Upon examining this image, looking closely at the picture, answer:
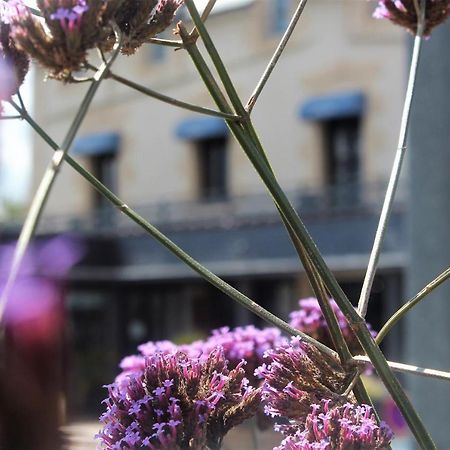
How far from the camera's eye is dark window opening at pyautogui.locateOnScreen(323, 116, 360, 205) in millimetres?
16000

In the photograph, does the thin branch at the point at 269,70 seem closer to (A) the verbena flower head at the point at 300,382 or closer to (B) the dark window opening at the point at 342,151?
(A) the verbena flower head at the point at 300,382

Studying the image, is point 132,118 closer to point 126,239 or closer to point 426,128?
point 126,239

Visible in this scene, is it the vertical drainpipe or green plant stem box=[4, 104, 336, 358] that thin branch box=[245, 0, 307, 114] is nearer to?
green plant stem box=[4, 104, 336, 358]

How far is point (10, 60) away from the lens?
0.89m

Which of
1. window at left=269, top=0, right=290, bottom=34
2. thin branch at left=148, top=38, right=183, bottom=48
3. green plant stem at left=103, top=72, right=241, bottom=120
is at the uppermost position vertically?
window at left=269, top=0, right=290, bottom=34

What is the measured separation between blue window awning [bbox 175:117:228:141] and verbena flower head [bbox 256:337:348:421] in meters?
16.7

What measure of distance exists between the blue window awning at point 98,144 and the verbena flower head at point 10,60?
18.9m

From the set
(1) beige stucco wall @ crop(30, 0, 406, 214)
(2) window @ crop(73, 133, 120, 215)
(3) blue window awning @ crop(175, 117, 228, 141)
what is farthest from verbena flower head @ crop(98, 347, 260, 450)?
(2) window @ crop(73, 133, 120, 215)

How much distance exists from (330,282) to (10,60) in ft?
1.20

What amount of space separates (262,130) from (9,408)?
15494mm

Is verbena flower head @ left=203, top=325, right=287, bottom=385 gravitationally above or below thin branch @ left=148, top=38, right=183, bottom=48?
below

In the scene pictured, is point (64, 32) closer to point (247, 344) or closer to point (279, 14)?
point (247, 344)

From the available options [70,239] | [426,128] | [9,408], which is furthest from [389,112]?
[9,408]

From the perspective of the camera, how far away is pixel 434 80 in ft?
16.8
